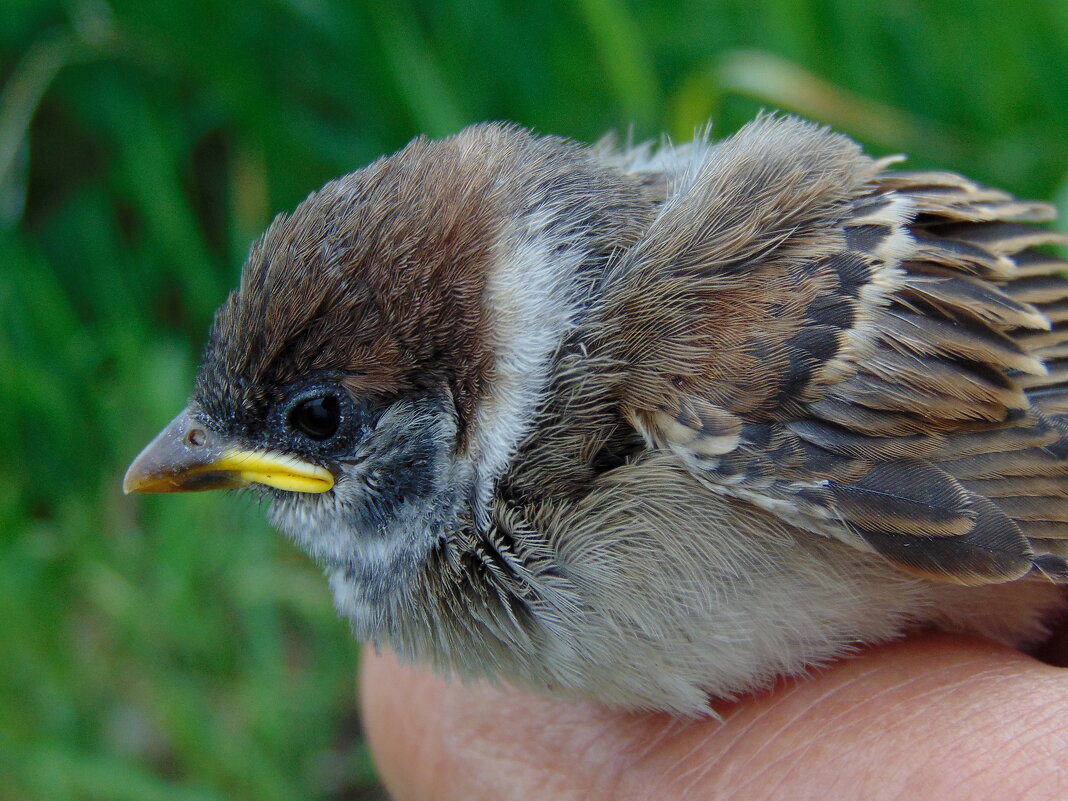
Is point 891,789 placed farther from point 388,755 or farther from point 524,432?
point 388,755

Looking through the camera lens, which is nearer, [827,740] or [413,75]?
[827,740]

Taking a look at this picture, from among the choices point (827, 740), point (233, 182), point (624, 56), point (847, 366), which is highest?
point (233, 182)

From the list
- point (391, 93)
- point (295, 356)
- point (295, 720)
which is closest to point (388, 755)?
point (295, 720)

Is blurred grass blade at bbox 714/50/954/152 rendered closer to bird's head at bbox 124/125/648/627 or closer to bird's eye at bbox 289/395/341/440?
bird's head at bbox 124/125/648/627

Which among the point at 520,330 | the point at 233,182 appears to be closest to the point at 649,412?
the point at 520,330

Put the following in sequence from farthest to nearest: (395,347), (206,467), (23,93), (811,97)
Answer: (23,93) → (811,97) → (206,467) → (395,347)

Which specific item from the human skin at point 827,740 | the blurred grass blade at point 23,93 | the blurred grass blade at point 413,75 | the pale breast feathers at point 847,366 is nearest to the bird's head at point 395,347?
the pale breast feathers at point 847,366

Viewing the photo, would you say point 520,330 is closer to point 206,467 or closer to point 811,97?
point 206,467

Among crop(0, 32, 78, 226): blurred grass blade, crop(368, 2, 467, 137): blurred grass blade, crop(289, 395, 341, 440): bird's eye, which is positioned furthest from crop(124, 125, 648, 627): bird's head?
crop(0, 32, 78, 226): blurred grass blade
